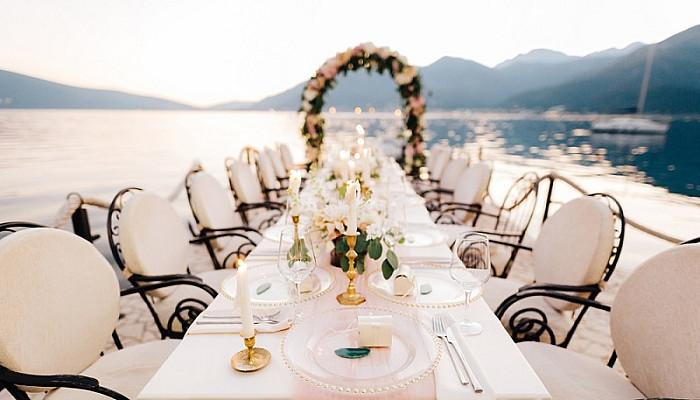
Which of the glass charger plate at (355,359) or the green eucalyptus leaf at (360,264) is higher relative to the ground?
the green eucalyptus leaf at (360,264)

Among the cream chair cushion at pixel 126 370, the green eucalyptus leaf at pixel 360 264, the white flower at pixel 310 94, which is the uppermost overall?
the white flower at pixel 310 94

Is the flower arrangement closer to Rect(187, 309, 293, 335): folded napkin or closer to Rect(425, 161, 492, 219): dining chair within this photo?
Rect(187, 309, 293, 335): folded napkin

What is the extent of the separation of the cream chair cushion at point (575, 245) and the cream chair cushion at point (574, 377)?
1.20 feet

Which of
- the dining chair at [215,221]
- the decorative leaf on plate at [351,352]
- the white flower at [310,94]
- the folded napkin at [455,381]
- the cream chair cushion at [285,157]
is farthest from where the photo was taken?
the cream chair cushion at [285,157]

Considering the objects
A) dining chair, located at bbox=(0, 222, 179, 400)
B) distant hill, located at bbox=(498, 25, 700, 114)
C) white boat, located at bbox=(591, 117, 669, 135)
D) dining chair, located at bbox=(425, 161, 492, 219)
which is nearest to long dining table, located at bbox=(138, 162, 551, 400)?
dining chair, located at bbox=(0, 222, 179, 400)

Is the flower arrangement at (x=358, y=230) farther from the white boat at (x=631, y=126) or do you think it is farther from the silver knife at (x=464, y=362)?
the white boat at (x=631, y=126)

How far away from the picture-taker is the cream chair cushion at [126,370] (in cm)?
130

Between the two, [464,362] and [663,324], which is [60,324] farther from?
[663,324]

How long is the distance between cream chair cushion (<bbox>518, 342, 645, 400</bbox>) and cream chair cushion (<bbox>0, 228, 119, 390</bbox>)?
1892 millimetres

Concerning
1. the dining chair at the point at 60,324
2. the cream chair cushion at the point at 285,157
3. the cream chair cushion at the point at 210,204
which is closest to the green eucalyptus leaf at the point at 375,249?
the dining chair at the point at 60,324

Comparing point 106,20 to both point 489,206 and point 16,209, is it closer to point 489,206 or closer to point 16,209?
point 16,209

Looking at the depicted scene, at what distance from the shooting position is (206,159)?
1313cm

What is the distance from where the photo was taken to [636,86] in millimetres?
23984

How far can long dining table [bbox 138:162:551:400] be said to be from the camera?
877 millimetres
